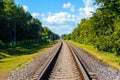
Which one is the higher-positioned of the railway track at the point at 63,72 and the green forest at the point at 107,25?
the green forest at the point at 107,25

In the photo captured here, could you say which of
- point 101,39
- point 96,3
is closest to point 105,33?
point 101,39

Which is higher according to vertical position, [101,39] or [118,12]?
[118,12]

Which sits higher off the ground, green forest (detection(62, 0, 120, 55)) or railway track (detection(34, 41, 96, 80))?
green forest (detection(62, 0, 120, 55))

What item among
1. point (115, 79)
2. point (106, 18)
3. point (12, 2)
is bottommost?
point (115, 79)

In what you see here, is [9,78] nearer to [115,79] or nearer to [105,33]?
[115,79]

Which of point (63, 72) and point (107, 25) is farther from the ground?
point (107, 25)

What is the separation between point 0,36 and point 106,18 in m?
32.7

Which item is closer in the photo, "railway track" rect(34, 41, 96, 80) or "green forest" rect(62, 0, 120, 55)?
"railway track" rect(34, 41, 96, 80)

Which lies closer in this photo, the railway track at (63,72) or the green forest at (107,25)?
the railway track at (63,72)

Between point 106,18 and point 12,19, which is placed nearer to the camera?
point 106,18

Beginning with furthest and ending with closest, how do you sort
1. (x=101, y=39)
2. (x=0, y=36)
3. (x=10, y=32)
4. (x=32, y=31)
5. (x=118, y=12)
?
(x=32, y=31) < (x=10, y=32) < (x=0, y=36) < (x=101, y=39) < (x=118, y=12)

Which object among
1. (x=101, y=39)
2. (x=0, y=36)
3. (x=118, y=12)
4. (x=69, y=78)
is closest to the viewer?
(x=69, y=78)

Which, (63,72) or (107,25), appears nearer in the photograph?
(63,72)

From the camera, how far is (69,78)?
14.8 metres
